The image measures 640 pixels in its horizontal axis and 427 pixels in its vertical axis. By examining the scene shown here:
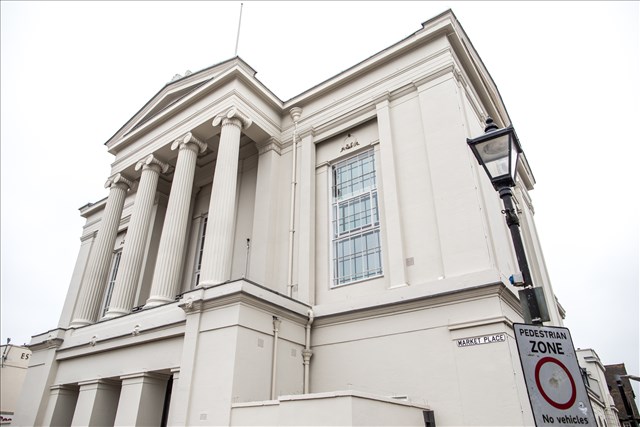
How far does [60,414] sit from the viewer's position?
14688 mm

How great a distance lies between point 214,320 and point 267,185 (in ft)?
20.2

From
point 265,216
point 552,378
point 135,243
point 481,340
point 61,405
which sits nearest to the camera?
point 552,378

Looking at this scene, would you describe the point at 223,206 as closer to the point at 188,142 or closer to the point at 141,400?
the point at 188,142

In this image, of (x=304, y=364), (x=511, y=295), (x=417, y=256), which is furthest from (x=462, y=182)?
(x=304, y=364)

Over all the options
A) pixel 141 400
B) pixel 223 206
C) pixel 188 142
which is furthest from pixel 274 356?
pixel 188 142

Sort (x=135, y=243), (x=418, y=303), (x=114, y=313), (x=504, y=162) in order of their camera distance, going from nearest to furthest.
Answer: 1. (x=504, y=162)
2. (x=418, y=303)
3. (x=114, y=313)
4. (x=135, y=243)

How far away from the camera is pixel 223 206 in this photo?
13.9m

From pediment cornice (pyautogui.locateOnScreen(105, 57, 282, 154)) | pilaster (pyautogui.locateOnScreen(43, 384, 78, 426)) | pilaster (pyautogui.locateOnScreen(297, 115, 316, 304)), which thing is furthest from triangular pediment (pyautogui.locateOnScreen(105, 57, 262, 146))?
pilaster (pyautogui.locateOnScreen(43, 384, 78, 426))

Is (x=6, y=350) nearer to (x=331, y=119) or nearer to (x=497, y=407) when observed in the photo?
(x=331, y=119)

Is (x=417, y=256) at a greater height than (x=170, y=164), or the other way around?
(x=170, y=164)

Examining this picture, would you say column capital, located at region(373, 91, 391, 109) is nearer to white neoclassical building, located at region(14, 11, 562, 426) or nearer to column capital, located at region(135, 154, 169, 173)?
white neoclassical building, located at region(14, 11, 562, 426)

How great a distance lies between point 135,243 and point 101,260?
7.29ft

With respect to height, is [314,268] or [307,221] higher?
[307,221]

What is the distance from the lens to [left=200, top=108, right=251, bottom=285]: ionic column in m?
12.8
